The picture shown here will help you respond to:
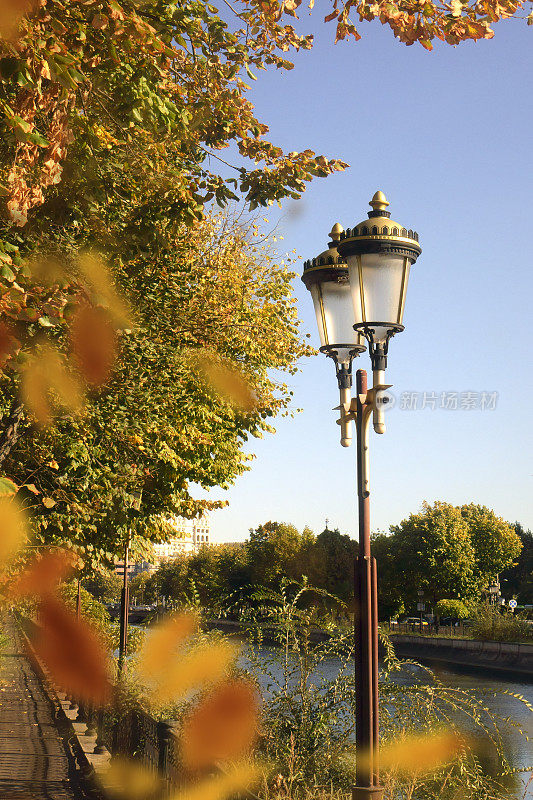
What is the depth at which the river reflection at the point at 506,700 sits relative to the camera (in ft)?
25.6

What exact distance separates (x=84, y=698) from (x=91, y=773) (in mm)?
4169

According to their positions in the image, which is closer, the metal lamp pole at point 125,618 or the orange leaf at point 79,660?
the orange leaf at point 79,660

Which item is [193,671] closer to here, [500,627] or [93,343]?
[93,343]

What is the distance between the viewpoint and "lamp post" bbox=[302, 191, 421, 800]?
15.7 feet

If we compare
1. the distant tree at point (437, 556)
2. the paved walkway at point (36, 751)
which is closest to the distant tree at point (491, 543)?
the distant tree at point (437, 556)

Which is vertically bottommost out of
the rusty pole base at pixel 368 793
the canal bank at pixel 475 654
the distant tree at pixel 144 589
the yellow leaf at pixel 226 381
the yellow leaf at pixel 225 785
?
the canal bank at pixel 475 654

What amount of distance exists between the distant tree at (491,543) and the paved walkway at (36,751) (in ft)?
179

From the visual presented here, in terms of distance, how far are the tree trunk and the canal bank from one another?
3363cm

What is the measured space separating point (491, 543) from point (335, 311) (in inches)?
2632

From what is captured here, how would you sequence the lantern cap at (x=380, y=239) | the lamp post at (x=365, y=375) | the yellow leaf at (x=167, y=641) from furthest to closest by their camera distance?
1. the yellow leaf at (x=167, y=641)
2. the lantern cap at (x=380, y=239)
3. the lamp post at (x=365, y=375)

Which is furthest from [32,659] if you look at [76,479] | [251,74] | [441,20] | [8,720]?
[441,20]

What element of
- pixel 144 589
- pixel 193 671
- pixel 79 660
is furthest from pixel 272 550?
pixel 193 671

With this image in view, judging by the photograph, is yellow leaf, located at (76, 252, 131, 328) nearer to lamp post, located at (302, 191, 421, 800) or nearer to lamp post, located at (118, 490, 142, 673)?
lamp post, located at (302, 191, 421, 800)

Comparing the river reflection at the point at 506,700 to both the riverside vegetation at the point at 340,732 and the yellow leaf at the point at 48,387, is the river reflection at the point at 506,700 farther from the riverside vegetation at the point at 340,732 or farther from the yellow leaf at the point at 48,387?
the yellow leaf at the point at 48,387
